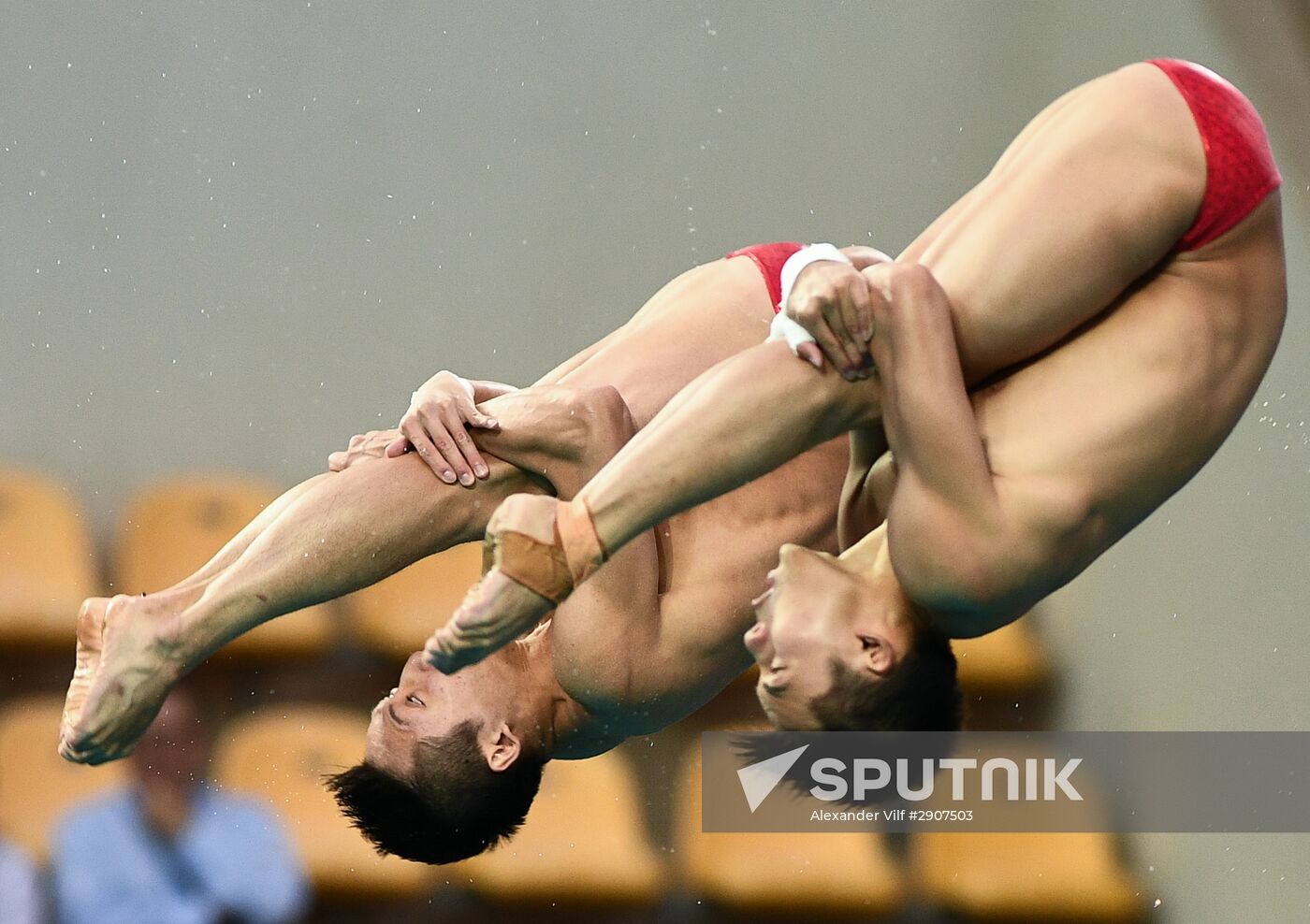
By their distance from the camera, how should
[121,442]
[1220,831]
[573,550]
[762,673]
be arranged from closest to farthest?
[573,550]
[762,673]
[1220,831]
[121,442]

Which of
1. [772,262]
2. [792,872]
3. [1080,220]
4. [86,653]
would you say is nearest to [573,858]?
[792,872]

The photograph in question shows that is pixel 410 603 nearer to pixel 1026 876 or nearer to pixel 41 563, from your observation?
pixel 41 563

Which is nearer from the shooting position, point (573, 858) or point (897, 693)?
point (897, 693)

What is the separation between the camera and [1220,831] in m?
3.04

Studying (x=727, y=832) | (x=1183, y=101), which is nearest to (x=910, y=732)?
Answer: (x=1183, y=101)

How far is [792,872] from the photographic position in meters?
3.03

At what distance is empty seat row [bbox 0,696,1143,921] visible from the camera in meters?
3.03

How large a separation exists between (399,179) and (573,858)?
1.36 m

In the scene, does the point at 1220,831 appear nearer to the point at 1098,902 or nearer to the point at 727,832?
the point at 1098,902

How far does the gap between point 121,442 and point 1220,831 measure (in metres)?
2.19

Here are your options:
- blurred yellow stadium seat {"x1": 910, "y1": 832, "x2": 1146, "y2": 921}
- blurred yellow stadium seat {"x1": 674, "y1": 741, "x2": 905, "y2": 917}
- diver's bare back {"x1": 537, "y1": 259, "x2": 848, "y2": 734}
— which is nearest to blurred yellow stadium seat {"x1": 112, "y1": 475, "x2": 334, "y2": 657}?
blurred yellow stadium seat {"x1": 674, "y1": 741, "x2": 905, "y2": 917}

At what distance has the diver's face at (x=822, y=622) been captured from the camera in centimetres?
175

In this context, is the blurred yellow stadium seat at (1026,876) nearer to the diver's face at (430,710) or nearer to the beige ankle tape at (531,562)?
the diver's face at (430,710)

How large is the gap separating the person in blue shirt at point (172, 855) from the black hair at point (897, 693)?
1.60m
